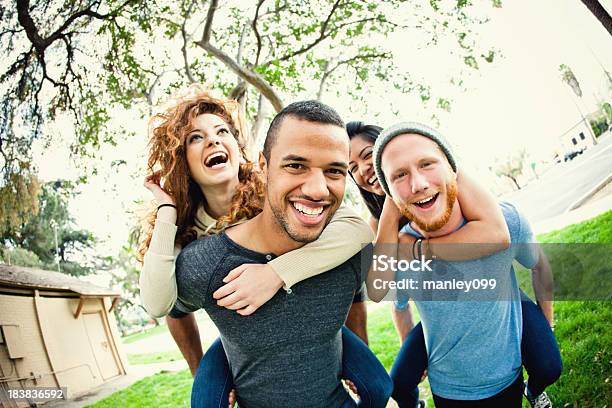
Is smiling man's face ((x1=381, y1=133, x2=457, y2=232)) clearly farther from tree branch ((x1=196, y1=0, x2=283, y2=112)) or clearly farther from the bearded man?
tree branch ((x1=196, y1=0, x2=283, y2=112))

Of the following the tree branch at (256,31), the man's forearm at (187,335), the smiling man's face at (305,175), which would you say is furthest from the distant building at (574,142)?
the man's forearm at (187,335)

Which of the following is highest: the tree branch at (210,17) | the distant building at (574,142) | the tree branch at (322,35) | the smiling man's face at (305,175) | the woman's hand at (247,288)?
the tree branch at (210,17)

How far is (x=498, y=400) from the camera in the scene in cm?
117

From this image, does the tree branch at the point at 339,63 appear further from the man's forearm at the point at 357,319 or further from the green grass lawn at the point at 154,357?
the green grass lawn at the point at 154,357

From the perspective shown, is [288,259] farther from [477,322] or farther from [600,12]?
[600,12]

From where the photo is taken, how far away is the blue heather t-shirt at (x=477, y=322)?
1.16 meters

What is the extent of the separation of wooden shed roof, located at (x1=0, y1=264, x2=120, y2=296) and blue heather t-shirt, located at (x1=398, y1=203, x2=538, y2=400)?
1.32m

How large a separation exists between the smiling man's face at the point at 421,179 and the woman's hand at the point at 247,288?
44 cm

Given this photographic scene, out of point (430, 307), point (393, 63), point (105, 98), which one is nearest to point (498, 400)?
point (430, 307)

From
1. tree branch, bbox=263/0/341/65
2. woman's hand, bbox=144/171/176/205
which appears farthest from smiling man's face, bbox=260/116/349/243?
tree branch, bbox=263/0/341/65

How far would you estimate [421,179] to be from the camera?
41.1 inches

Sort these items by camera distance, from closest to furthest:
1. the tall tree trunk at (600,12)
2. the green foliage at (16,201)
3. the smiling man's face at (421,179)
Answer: the smiling man's face at (421,179)
the tall tree trunk at (600,12)
the green foliage at (16,201)

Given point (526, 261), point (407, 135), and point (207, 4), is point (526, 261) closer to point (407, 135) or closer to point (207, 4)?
point (407, 135)

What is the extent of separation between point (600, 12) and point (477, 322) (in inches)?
44.6
